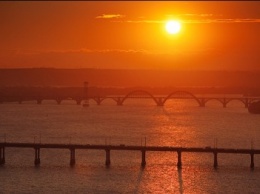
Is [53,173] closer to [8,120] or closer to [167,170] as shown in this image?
[167,170]

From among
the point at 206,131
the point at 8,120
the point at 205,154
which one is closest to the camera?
the point at 205,154

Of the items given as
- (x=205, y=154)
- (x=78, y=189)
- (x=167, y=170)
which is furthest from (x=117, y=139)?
(x=78, y=189)

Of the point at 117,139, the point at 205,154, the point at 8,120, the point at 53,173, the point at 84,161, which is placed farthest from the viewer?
the point at 8,120

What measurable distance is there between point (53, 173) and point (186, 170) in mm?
13276

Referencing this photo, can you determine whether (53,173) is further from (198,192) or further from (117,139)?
(117,139)

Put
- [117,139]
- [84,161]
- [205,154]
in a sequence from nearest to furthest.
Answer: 1. [84,161]
2. [205,154]
3. [117,139]

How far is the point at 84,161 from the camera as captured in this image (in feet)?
242

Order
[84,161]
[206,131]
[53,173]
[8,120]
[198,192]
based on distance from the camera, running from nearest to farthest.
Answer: [198,192]
[53,173]
[84,161]
[206,131]
[8,120]

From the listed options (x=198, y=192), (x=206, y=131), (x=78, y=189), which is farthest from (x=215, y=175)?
(x=206, y=131)

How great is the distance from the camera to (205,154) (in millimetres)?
81562

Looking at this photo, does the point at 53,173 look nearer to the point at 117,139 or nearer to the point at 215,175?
the point at 215,175

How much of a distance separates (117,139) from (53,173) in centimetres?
3470

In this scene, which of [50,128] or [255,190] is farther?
[50,128]

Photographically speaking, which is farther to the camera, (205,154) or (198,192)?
(205,154)
